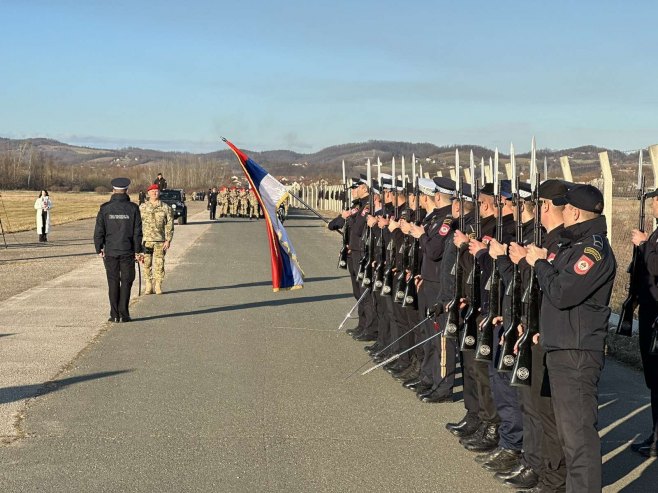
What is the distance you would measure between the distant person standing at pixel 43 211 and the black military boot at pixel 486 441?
26.6 m

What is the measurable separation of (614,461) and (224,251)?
73.5ft

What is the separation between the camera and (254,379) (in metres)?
10.1

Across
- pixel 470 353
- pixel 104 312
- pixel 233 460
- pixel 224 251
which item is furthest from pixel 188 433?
pixel 224 251

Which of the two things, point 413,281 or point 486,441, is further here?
point 413,281

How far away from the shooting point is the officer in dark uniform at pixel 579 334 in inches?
220

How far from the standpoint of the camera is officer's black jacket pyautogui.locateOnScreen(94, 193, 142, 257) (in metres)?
14.6

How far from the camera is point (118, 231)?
14602mm

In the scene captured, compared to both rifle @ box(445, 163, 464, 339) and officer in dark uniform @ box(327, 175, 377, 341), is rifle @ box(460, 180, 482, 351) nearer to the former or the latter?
rifle @ box(445, 163, 464, 339)

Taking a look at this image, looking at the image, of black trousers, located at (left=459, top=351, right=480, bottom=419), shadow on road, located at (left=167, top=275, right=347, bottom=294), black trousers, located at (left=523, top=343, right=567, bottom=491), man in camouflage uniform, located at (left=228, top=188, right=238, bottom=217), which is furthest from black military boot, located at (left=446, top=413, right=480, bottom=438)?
man in camouflage uniform, located at (left=228, top=188, right=238, bottom=217)

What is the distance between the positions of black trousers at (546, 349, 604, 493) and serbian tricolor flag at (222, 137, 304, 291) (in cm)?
864

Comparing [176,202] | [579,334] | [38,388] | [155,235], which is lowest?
[38,388]

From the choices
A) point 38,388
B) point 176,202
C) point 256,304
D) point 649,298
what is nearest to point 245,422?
point 38,388

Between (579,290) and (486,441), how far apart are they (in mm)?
2294

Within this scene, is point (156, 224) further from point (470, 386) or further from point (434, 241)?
point (470, 386)
